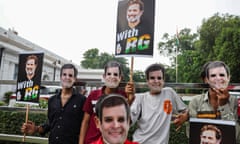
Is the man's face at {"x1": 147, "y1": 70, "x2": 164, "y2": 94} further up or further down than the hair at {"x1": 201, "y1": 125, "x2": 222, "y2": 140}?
further up

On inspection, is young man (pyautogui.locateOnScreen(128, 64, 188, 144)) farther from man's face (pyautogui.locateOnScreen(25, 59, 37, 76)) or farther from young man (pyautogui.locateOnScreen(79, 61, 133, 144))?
Result: man's face (pyautogui.locateOnScreen(25, 59, 37, 76))

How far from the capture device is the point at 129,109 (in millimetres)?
1778

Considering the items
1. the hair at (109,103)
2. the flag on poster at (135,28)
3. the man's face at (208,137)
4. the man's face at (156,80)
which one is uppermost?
the flag on poster at (135,28)

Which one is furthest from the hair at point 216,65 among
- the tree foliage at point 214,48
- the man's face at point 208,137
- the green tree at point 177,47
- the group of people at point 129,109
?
the green tree at point 177,47

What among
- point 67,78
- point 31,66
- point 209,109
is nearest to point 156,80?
point 209,109

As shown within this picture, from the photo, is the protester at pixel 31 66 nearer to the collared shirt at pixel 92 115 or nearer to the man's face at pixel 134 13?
the collared shirt at pixel 92 115

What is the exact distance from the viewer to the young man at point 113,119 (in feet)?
5.30

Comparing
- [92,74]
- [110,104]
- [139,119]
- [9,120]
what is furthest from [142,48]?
[92,74]

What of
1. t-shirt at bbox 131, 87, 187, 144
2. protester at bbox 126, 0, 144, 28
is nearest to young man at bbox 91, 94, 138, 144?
t-shirt at bbox 131, 87, 187, 144

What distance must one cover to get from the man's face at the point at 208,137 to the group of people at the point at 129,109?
18 centimetres

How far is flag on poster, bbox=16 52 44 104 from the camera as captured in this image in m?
3.10

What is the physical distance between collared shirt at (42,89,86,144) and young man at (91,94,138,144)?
0.94 metres

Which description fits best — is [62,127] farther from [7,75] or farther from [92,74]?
[92,74]

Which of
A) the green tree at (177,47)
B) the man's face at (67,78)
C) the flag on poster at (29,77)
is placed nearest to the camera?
the man's face at (67,78)
